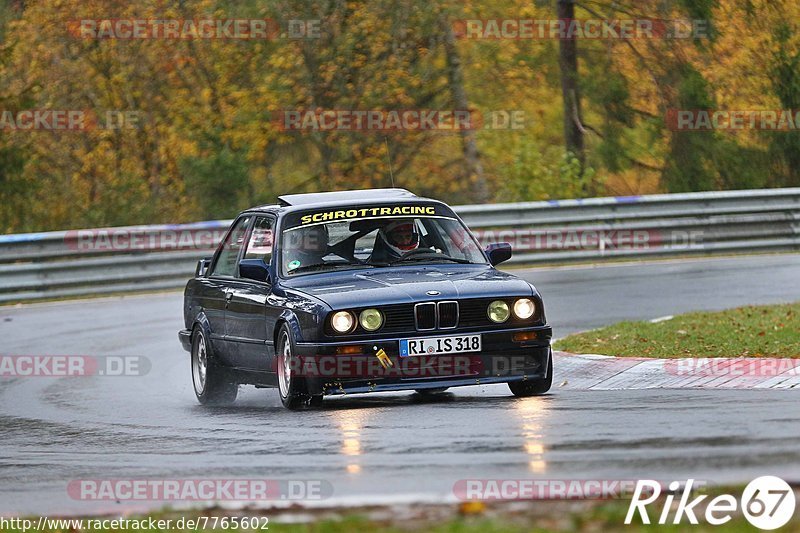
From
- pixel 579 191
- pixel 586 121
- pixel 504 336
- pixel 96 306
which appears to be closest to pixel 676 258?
pixel 579 191

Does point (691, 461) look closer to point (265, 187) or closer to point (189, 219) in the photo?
point (189, 219)

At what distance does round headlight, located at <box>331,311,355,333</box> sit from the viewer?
36.1ft

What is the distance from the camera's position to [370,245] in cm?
1229

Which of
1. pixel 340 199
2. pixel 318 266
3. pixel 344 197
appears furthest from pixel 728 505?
pixel 344 197

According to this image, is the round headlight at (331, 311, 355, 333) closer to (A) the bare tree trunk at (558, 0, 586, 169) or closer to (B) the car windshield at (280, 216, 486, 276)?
(B) the car windshield at (280, 216, 486, 276)

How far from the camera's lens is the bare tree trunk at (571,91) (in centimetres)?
3319

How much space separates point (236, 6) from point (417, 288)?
2457 centimetres

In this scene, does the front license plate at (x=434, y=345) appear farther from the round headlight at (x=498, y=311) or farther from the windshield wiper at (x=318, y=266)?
the windshield wiper at (x=318, y=266)

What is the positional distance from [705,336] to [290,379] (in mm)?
4188

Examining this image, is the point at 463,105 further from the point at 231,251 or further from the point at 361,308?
the point at 361,308

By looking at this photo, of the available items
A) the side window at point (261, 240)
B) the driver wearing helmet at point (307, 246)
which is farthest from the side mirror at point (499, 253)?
the side window at point (261, 240)

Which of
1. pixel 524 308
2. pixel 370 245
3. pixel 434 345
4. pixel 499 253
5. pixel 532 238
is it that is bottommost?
pixel 532 238

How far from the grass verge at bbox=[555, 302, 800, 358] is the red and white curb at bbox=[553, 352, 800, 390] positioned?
259 millimetres

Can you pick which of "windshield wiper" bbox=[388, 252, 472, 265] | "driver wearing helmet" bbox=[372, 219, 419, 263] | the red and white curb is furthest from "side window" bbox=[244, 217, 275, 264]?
the red and white curb
